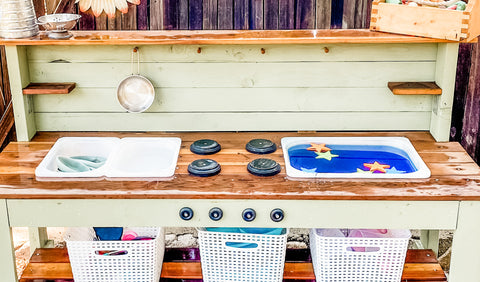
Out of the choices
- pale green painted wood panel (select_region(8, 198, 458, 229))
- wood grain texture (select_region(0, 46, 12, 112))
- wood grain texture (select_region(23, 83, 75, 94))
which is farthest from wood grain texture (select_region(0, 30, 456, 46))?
wood grain texture (select_region(0, 46, 12, 112))

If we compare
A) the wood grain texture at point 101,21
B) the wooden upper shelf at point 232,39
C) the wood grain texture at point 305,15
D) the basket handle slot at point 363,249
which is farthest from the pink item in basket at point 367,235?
the wood grain texture at point 101,21

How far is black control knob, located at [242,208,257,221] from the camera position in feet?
9.85

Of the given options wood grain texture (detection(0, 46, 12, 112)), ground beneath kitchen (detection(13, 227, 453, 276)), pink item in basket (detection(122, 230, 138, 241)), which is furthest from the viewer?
wood grain texture (detection(0, 46, 12, 112))

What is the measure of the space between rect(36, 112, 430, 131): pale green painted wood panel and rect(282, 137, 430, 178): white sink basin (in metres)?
0.14

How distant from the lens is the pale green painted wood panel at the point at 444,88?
3404 millimetres

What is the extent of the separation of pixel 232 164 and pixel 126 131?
0.77m

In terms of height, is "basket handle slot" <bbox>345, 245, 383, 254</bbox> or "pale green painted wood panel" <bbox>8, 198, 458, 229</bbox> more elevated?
"pale green painted wood panel" <bbox>8, 198, 458, 229</bbox>

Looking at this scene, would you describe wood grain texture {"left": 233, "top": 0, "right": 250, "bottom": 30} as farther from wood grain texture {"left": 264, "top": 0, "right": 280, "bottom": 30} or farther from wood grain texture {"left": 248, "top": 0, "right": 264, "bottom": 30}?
wood grain texture {"left": 264, "top": 0, "right": 280, "bottom": 30}

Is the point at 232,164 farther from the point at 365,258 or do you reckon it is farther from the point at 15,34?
the point at 15,34

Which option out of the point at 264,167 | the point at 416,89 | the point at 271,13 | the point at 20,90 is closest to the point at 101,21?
the point at 271,13

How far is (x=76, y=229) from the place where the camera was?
347 cm

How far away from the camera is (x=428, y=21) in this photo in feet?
10.9

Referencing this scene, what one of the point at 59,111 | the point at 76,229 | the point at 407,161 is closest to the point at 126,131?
the point at 59,111

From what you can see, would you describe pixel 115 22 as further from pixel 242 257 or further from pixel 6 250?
pixel 242 257
